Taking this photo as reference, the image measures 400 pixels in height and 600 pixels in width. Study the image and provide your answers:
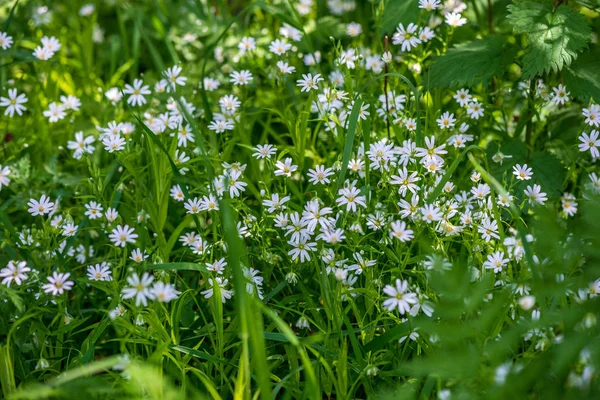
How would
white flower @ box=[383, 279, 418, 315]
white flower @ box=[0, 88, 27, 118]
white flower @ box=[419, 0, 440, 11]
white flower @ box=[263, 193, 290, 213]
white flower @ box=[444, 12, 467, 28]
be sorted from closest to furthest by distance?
1. white flower @ box=[383, 279, 418, 315]
2. white flower @ box=[263, 193, 290, 213]
3. white flower @ box=[419, 0, 440, 11]
4. white flower @ box=[444, 12, 467, 28]
5. white flower @ box=[0, 88, 27, 118]

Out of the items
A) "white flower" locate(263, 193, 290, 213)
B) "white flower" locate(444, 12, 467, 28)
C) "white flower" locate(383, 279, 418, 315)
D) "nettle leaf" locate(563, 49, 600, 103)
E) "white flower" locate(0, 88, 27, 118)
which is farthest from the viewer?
"white flower" locate(0, 88, 27, 118)

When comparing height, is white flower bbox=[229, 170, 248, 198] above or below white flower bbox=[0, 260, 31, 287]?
above

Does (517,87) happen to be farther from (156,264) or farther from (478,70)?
(156,264)

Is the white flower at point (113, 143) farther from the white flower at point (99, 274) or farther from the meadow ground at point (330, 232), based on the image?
the white flower at point (99, 274)

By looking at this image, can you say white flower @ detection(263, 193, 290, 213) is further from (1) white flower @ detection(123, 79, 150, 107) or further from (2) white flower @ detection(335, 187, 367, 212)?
(1) white flower @ detection(123, 79, 150, 107)

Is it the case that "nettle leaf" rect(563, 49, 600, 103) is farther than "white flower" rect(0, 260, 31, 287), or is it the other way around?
"nettle leaf" rect(563, 49, 600, 103)

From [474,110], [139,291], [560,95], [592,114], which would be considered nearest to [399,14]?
[474,110]

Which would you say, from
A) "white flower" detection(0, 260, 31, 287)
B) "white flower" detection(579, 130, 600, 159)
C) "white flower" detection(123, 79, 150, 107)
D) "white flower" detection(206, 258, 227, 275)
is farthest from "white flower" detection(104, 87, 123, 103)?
"white flower" detection(579, 130, 600, 159)

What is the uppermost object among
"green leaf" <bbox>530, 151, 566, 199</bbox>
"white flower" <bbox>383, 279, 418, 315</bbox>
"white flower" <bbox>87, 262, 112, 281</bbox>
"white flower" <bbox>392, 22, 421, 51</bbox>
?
"white flower" <bbox>392, 22, 421, 51</bbox>

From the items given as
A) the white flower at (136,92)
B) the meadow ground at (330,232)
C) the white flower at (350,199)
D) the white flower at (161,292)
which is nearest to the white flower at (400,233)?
the meadow ground at (330,232)
